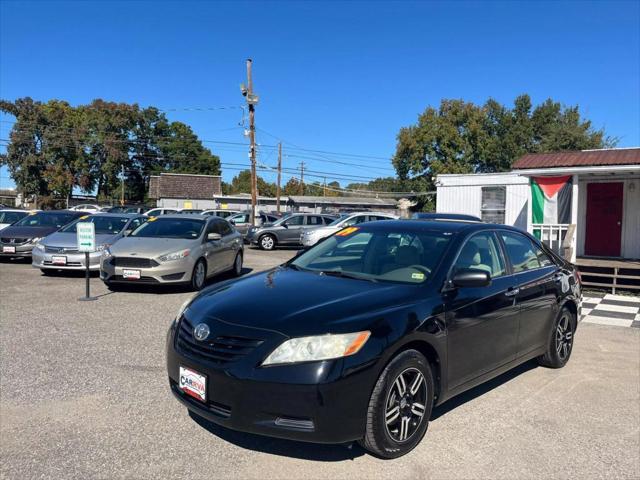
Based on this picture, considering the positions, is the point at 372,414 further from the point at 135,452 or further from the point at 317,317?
the point at 135,452

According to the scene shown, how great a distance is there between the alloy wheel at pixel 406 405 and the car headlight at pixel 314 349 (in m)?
0.44

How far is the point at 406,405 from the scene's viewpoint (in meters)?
3.37

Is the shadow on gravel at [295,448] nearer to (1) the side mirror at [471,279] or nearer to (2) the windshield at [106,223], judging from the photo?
(1) the side mirror at [471,279]

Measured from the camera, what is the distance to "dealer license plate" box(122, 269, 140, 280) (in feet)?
29.6

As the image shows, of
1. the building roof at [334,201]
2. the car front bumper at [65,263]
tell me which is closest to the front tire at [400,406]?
Answer: the car front bumper at [65,263]

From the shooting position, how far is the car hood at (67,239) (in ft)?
35.9

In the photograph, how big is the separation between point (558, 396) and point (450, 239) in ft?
6.09

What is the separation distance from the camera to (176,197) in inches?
2359

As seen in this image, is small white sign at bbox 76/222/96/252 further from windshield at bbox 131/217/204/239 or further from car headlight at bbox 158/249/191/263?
windshield at bbox 131/217/204/239

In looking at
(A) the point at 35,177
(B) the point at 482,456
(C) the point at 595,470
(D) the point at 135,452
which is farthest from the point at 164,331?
(A) the point at 35,177

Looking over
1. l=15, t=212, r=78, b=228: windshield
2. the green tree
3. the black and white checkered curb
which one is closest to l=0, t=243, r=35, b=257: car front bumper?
l=15, t=212, r=78, b=228: windshield

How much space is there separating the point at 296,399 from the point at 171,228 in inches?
323

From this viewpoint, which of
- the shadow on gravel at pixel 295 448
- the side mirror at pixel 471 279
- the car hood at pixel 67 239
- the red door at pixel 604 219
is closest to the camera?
the shadow on gravel at pixel 295 448

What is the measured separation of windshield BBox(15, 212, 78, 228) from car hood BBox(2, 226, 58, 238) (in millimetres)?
322
